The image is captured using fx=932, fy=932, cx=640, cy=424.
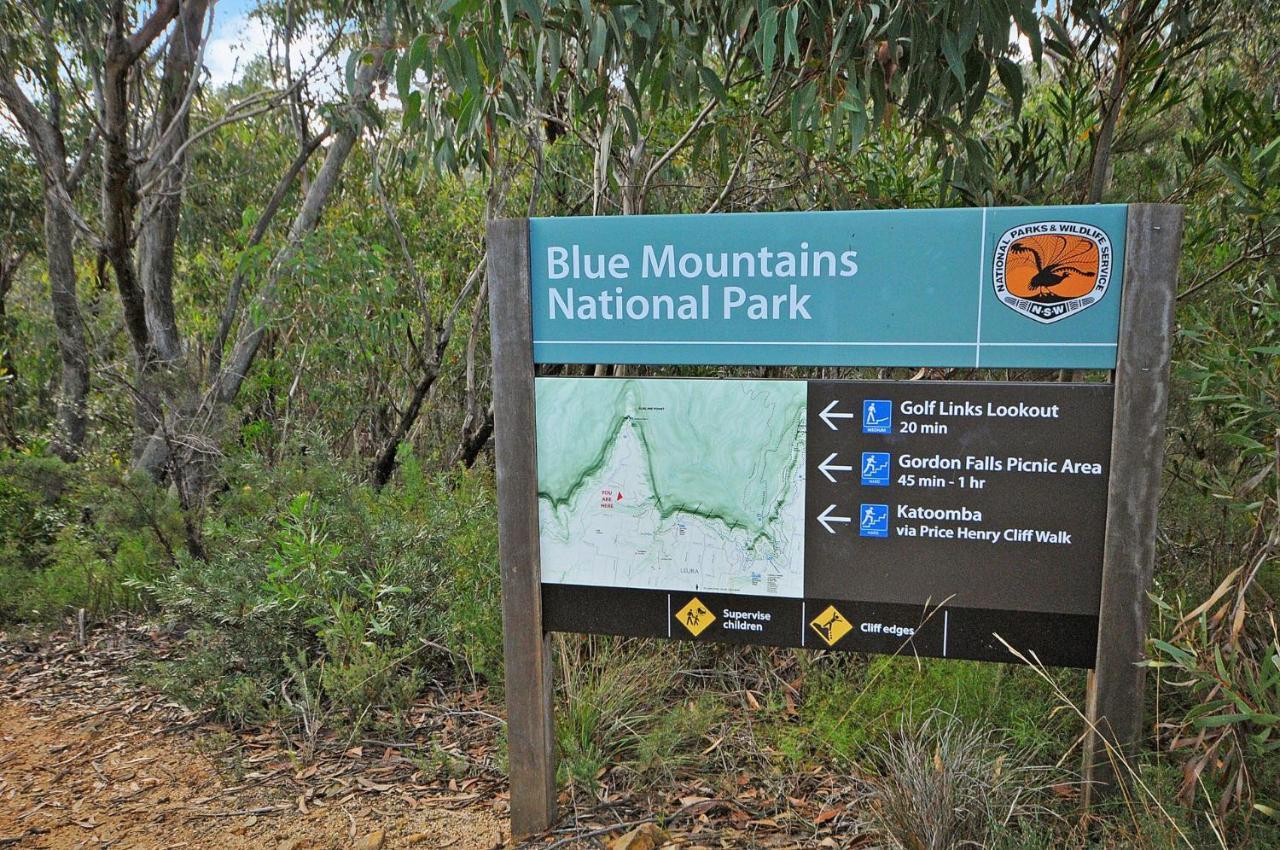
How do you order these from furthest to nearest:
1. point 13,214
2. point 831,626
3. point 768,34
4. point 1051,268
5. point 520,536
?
1. point 13,214
2. point 768,34
3. point 520,536
4. point 831,626
5. point 1051,268

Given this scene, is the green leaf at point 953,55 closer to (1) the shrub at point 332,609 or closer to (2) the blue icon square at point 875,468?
(2) the blue icon square at point 875,468

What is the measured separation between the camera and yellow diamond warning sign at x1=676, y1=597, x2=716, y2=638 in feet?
9.34

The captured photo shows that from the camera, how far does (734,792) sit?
10.7ft

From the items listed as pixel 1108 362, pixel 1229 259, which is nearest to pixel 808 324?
pixel 1108 362

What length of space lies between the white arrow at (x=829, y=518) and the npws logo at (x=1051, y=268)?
738 mm

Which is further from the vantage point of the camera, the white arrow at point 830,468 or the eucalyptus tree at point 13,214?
the eucalyptus tree at point 13,214

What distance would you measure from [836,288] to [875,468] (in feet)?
1.72

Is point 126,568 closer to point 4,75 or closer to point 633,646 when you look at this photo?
point 633,646

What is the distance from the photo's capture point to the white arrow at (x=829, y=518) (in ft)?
8.91

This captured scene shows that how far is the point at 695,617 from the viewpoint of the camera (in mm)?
2857

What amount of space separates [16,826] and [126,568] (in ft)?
7.56

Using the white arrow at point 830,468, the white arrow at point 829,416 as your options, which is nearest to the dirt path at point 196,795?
the white arrow at point 830,468

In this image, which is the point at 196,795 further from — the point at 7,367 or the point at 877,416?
the point at 7,367

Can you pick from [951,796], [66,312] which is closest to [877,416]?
[951,796]
